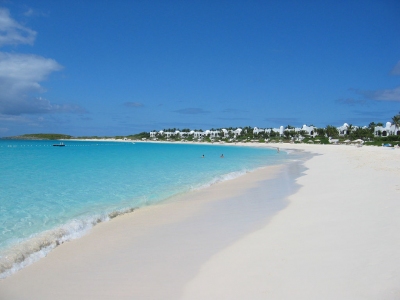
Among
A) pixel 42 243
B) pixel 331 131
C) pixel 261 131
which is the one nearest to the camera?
pixel 42 243

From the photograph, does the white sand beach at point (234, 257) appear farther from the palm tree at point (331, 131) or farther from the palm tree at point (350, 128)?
the palm tree at point (350, 128)

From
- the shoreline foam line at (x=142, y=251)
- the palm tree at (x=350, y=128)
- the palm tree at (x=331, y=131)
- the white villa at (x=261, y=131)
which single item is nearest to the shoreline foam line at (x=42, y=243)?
the shoreline foam line at (x=142, y=251)

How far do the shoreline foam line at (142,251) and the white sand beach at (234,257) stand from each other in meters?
0.02

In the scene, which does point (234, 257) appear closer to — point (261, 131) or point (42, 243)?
point (42, 243)

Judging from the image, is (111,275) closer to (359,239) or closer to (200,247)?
(200,247)

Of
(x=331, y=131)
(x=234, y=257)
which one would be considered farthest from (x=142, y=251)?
(x=331, y=131)

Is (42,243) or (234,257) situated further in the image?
(42,243)

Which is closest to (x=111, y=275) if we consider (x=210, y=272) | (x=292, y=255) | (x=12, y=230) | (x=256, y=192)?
(x=210, y=272)

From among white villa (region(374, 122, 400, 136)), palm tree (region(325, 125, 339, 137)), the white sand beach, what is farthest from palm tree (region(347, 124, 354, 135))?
the white sand beach

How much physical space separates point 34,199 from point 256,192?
28.0ft

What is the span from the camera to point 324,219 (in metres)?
6.58

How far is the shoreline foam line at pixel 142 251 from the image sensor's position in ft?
13.2

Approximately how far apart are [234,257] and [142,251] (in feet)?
5.73

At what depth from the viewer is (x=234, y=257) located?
4.79 metres
